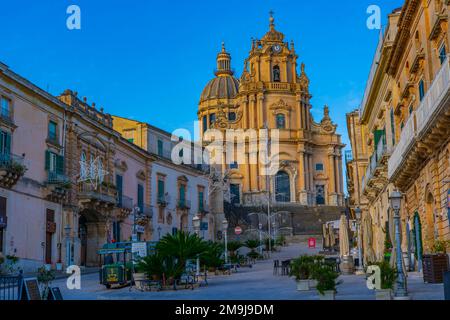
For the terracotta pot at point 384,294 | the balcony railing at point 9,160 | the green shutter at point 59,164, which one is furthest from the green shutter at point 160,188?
the terracotta pot at point 384,294

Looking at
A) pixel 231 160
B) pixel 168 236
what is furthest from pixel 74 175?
pixel 231 160

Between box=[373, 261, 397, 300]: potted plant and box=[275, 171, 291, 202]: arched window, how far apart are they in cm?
6034

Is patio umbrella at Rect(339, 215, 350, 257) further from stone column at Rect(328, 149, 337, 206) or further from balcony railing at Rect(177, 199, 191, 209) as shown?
stone column at Rect(328, 149, 337, 206)

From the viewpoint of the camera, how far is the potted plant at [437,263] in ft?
58.7

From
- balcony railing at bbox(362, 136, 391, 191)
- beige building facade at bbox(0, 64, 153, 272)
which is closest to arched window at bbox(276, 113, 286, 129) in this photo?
beige building facade at bbox(0, 64, 153, 272)

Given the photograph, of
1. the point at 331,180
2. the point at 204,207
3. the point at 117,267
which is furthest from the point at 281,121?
the point at 117,267

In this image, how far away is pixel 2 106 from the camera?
30.0 meters

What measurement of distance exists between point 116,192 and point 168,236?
19.6 metres

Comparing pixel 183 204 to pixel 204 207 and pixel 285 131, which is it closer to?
pixel 204 207

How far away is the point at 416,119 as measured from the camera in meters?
19.7

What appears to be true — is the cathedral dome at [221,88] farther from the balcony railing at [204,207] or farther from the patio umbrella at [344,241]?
the patio umbrella at [344,241]

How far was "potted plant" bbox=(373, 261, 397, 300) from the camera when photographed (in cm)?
1423
